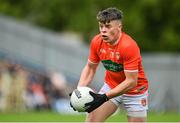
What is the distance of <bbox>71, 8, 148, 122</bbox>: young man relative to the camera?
10258 millimetres

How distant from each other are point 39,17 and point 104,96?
2303 centimetres

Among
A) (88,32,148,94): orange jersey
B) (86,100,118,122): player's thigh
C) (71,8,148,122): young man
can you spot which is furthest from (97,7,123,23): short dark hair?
(86,100,118,122): player's thigh

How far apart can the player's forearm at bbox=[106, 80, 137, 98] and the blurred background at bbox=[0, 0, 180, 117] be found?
46.1 ft

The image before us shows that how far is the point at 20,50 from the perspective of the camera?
1035 inches

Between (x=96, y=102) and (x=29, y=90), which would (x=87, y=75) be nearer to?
(x=96, y=102)

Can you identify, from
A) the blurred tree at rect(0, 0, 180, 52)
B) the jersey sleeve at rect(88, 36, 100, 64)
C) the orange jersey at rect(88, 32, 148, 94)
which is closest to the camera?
the orange jersey at rect(88, 32, 148, 94)

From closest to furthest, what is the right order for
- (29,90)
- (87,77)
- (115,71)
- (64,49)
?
(115,71) → (87,77) → (29,90) → (64,49)

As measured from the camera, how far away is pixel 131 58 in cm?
1028

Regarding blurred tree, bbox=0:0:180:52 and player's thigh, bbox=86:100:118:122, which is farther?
blurred tree, bbox=0:0:180:52

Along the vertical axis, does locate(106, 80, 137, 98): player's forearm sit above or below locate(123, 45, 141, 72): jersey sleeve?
below

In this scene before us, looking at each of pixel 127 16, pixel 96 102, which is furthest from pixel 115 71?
pixel 127 16

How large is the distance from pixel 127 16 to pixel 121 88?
20.3 meters

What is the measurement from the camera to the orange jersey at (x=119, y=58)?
405 inches

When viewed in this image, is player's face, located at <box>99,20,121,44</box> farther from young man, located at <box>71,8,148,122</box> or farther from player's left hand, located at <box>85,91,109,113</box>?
player's left hand, located at <box>85,91,109,113</box>
